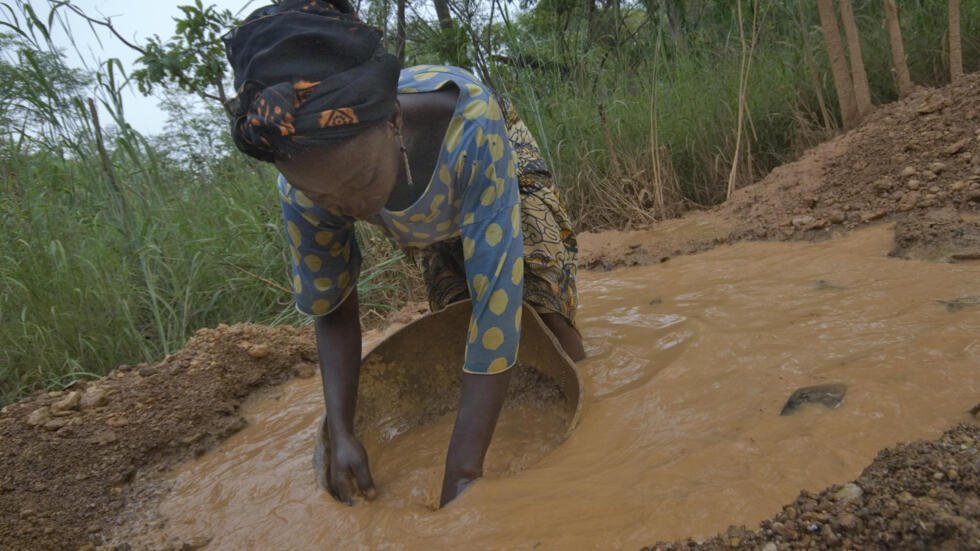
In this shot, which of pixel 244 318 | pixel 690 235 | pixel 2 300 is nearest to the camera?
pixel 2 300

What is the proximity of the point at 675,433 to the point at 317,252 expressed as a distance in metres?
1.00

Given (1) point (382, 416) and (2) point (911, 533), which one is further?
(1) point (382, 416)

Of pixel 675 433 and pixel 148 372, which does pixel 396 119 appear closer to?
pixel 675 433

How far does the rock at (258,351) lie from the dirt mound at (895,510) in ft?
6.10

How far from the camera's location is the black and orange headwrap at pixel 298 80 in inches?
41.4

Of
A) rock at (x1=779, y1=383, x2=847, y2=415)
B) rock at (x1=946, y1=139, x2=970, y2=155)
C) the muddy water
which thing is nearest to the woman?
the muddy water

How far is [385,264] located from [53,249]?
4.97ft

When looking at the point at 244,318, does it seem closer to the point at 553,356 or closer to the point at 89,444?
the point at 89,444

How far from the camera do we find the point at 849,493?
39.6 inches

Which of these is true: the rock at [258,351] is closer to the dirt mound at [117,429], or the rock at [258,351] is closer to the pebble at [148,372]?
the dirt mound at [117,429]

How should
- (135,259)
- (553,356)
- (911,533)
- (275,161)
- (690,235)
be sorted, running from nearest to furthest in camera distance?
(911,533) → (275,161) → (553,356) → (135,259) → (690,235)

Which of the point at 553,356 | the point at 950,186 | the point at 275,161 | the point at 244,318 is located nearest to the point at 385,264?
the point at 244,318

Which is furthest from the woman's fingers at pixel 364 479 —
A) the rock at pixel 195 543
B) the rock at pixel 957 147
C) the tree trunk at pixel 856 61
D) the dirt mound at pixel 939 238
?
the tree trunk at pixel 856 61

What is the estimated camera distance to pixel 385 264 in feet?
10.9
